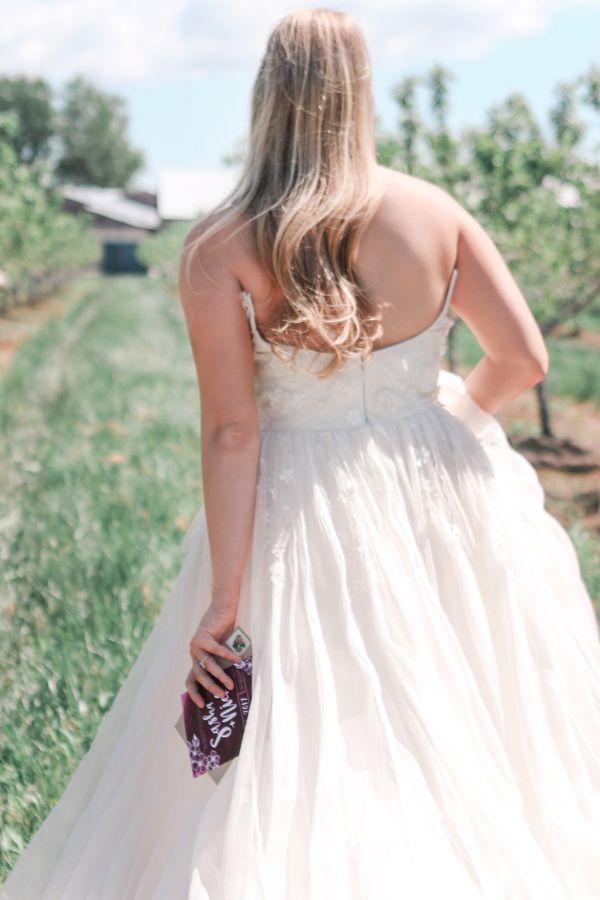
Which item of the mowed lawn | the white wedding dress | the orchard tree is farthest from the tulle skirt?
the orchard tree

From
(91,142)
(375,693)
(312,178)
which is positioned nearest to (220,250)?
(312,178)

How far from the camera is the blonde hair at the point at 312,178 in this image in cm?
171

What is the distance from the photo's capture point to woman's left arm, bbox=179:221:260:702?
175 centimetres

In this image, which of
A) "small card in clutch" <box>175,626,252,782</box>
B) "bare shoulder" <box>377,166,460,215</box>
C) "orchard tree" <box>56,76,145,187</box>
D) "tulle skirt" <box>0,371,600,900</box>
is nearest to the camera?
"tulle skirt" <box>0,371,600,900</box>

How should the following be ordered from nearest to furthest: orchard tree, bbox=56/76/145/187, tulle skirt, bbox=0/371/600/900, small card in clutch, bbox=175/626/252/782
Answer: tulle skirt, bbox=0/371/600/900, small card in clutch, bbox=175/626/252/782, orchard tree, bbox=56/76/145/187

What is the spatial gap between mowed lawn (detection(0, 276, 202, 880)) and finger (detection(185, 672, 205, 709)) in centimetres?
96

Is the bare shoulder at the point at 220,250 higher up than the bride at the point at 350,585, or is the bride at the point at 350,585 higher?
the bare shoulder at the point at 220,250

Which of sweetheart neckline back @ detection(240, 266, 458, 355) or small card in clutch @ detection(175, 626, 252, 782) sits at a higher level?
sweetheart neckline back @ detection(240, 266, 458, 355)

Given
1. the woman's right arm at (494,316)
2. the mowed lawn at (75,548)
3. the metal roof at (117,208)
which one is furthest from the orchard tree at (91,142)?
the woman's right arm at (494,316)

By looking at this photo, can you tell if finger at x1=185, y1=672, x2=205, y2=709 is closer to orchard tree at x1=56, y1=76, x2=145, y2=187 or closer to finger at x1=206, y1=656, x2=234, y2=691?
finger at x1=206, y1=656, x2=234, y2=691

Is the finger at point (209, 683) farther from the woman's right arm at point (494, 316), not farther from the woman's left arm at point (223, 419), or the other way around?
the woman's right arm at point (494, 316)

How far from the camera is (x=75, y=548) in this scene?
Answer: 174 inches

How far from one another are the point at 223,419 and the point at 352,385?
27 centimetres

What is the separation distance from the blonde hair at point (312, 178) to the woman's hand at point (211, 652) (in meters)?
0.54
